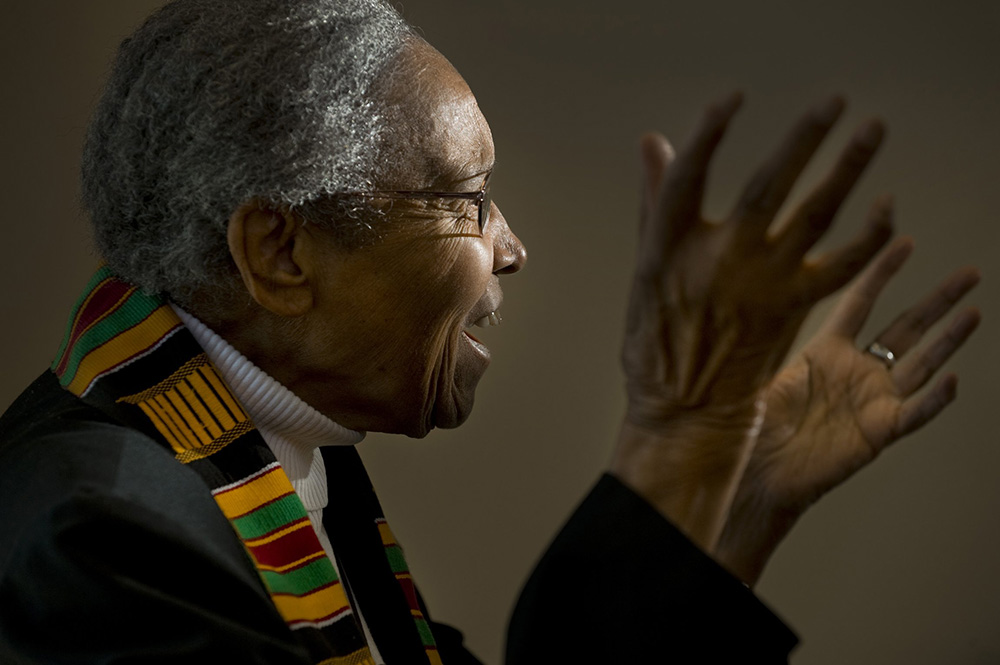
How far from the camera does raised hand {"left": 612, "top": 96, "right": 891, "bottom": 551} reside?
2.32 feet

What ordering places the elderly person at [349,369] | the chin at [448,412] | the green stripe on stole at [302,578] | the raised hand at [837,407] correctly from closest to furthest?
the elderly person at [349,369] → the raised hand at [837,407] → the green stripe on stole at [302,578] → the chin at [448,412]

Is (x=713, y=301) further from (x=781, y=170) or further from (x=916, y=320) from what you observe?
(x=916, y=320)

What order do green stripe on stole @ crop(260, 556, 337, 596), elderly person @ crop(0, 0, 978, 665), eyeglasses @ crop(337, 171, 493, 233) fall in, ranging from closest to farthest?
elderly person @ crop(0, 0, 978, 665), green stripe on stole @ crop(260, 556, 337, 596), eyeglasses @ crop(337, 171, 493, 233)

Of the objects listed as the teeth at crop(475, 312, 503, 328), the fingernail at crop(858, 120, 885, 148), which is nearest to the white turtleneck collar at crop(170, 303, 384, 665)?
the teeth at crop(475, 312, 503, 328)

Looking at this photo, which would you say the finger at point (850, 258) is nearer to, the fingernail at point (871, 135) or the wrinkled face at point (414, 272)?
the fingernail at point (871, 135)

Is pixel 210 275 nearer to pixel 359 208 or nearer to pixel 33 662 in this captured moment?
pixel 359 208

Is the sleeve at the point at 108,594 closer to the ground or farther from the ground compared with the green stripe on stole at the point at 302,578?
farther from the ground

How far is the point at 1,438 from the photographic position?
3.87 ft

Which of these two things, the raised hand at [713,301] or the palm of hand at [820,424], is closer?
the raised hand at [713,301]

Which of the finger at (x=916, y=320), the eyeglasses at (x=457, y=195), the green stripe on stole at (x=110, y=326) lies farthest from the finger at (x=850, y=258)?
the green stripe on stole at (x=110, y=326)

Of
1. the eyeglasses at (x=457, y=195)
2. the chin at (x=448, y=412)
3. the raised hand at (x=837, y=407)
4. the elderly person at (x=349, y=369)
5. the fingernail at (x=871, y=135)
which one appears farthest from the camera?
the chin at (x=448, y=412)

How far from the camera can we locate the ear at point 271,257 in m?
1.13

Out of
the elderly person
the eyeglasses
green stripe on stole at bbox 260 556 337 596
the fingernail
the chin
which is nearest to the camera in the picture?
the fingernail

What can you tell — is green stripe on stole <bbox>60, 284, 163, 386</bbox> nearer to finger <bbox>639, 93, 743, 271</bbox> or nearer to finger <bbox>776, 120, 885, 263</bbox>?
finger <bbox>639, 93, 743, 271</bbox>
